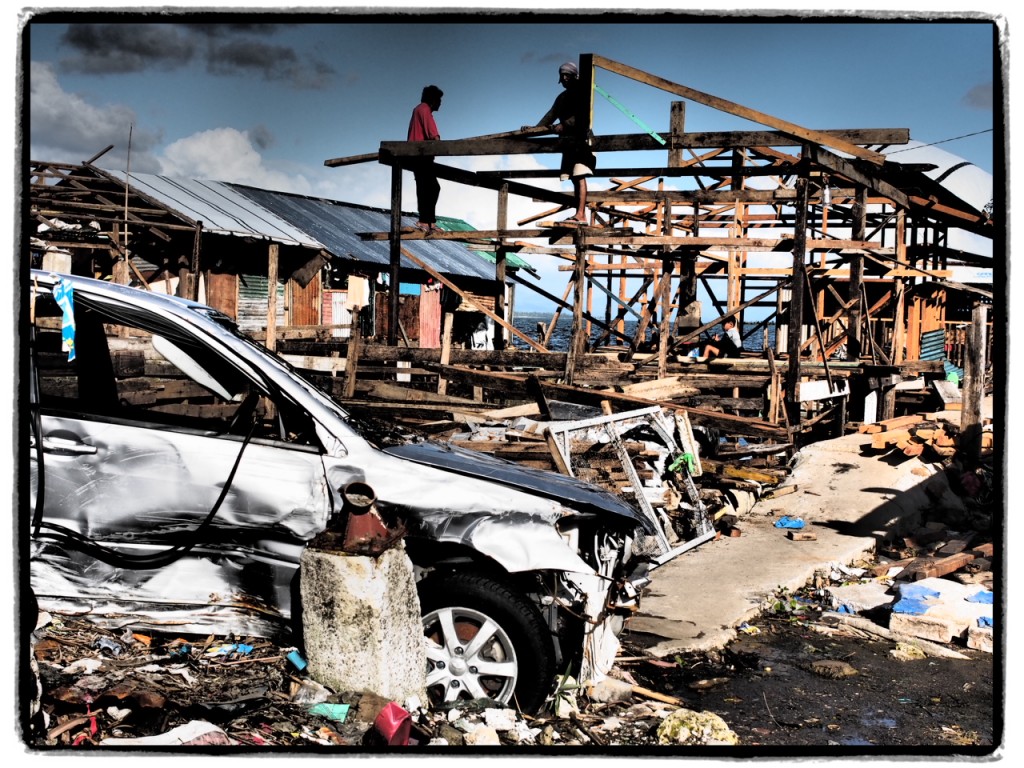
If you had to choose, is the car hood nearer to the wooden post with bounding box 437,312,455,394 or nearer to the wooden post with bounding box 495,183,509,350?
the wooden post with bounding box 437,312,455,394

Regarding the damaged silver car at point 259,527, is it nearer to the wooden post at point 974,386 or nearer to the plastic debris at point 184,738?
the plastic debris at point 184,738

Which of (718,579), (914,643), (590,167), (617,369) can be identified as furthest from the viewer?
(617,369)

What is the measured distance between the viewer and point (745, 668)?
5918 millimetres

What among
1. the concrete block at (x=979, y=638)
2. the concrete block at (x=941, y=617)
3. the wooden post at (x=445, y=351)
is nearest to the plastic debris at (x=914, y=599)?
the concrete block at (x=941, y=617)

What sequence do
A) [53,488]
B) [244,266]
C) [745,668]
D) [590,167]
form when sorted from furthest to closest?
[244,266] < [590,167] < [745,668] < [53,488]

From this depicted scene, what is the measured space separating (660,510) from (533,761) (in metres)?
5.07

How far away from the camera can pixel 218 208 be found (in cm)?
2111

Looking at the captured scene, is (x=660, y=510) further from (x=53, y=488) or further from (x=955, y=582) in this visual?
(x=53, y=488)

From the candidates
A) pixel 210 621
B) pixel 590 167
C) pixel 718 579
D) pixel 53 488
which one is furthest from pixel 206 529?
pixel 590 167

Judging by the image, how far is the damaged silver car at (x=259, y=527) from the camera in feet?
14.2

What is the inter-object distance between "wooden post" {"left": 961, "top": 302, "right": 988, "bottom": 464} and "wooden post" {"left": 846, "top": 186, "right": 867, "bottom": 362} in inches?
114

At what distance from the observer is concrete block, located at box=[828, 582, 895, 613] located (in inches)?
285

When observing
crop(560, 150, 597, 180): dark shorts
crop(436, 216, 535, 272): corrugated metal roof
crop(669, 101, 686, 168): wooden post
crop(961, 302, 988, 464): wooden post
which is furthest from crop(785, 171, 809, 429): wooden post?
crop(436, 216, 535, 272): corrugated metal roof

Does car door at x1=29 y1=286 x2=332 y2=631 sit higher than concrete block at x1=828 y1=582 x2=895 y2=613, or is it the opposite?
car door at x1=29 y1=286 x2=332 y2=631
